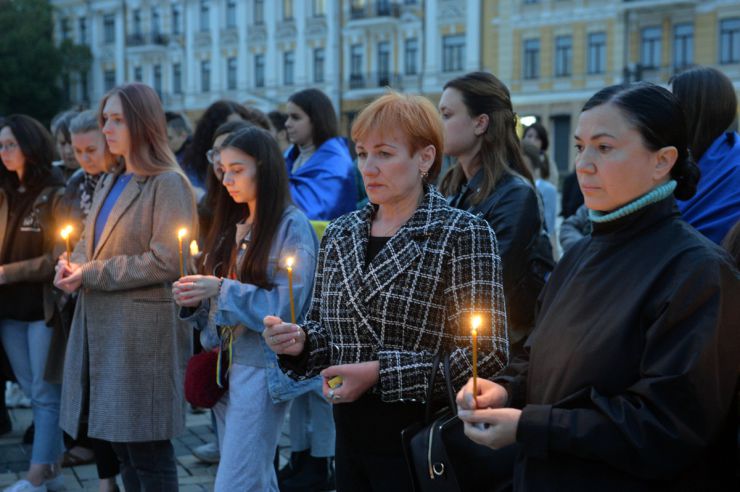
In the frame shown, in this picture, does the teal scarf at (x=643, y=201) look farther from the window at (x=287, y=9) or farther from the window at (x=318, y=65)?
the window at (x=287, y=9)

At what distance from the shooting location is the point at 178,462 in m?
5.79

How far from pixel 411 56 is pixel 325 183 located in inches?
1460

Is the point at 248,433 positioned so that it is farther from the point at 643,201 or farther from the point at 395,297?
the point at 643,201

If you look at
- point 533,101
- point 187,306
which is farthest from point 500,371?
point 533,101

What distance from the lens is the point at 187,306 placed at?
148 inches

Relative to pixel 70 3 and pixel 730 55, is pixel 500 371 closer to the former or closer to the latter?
pixel 730 55

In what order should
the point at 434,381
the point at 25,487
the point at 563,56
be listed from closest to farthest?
the point at 434,381, the point at 25,487, the point at 563,56

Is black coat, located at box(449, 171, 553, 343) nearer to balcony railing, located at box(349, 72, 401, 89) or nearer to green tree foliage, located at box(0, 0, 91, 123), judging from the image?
balcony railing, located at box(349, 72, 401, 89)

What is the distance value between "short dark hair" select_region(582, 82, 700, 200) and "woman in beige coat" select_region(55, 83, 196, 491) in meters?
2.48

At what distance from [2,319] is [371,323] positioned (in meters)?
3.54

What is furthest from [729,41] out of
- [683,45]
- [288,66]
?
[288,66]

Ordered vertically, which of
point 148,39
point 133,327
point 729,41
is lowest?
point 133,327

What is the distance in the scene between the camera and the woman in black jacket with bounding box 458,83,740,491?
1908 mm

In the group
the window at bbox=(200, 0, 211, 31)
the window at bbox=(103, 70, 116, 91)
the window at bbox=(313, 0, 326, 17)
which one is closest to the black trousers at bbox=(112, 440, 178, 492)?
the window at bbox=(313, 0, 326, 17)
